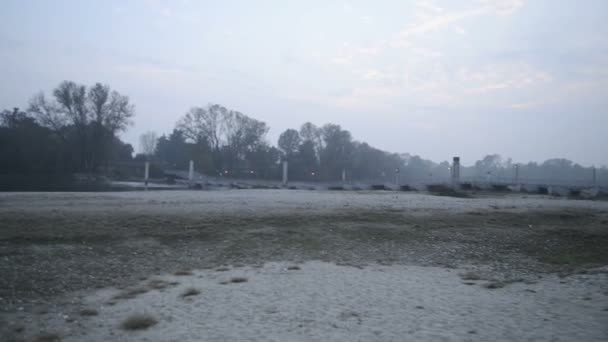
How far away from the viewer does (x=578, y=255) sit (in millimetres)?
11070

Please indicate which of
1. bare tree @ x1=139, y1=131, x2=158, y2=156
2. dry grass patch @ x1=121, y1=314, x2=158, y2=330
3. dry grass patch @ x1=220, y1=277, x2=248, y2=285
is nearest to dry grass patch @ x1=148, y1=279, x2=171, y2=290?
dry grass patch @ x1=220, y1=277, x2=248, y2=285

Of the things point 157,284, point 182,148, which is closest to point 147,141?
point 182,148

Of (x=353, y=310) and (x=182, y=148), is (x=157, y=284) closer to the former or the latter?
(x=353, y=310)

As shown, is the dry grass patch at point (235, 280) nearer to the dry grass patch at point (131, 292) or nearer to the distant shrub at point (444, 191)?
the dry grass patch at point (131, 292)

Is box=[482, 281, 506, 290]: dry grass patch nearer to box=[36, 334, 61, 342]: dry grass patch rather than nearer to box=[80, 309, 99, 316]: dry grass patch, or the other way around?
box=[80, 309, 99, 316]: dry grass patch

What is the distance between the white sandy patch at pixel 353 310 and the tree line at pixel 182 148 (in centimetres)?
4971

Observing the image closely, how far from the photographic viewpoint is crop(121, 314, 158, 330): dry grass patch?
5703 millimetres

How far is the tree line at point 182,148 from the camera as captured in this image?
58.7 meters

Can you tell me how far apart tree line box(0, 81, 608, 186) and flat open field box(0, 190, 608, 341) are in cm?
4476

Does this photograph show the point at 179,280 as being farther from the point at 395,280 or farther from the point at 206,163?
the point at 206,163

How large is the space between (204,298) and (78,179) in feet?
197

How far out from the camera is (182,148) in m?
78.2

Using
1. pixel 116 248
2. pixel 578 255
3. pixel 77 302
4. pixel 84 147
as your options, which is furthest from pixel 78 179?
pixel 578 255

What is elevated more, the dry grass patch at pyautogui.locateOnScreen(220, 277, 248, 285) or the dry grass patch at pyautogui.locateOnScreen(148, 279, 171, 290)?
the dry grass patch at pyautogui.locateOnScreen(220, 277, 248, 285)
